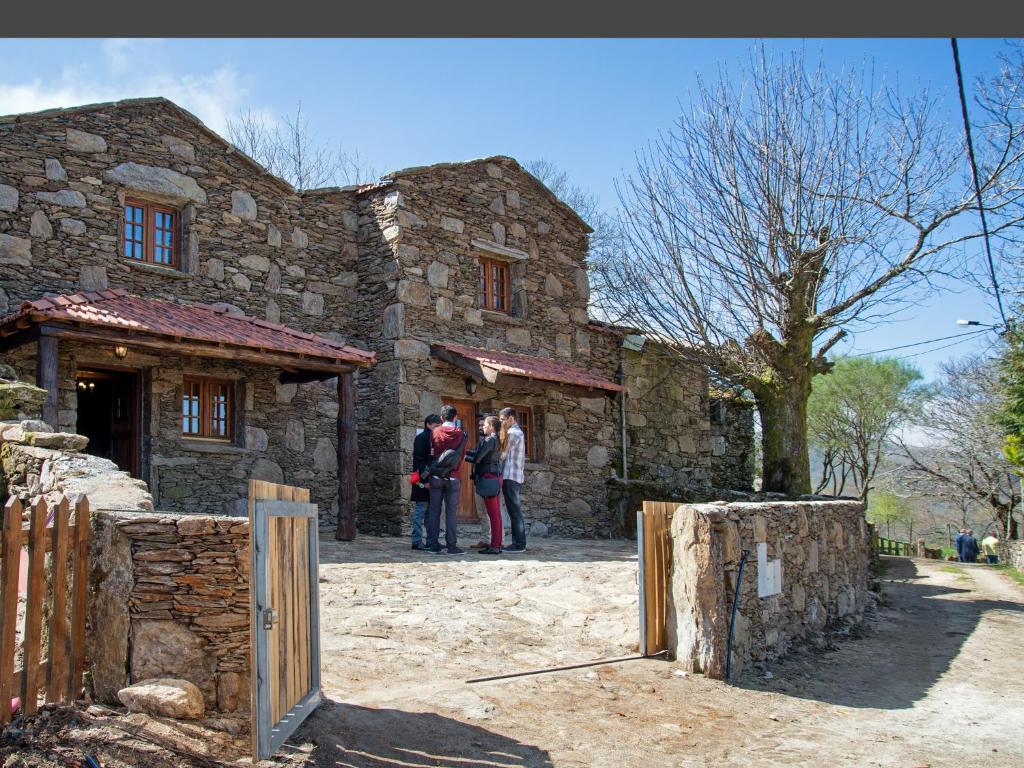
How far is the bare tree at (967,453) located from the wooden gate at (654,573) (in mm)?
21274

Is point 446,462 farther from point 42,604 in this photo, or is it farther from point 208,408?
point 42,604

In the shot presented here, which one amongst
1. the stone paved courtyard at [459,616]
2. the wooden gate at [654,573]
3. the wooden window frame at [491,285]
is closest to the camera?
the stone paved courtyard at [459,616]

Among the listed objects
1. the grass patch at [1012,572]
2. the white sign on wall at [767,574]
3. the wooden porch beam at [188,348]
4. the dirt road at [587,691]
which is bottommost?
the grass patch at [1012,572]

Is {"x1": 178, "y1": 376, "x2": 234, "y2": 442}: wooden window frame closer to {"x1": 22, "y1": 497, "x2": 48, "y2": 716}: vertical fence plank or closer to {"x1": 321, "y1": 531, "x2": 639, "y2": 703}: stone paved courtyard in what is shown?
{"x1": 321, "y1": 531, "x2": 639, "y2": 703}: stone paved courtyard

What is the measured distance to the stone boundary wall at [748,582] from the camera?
22.4 ft

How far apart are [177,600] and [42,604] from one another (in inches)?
23.5

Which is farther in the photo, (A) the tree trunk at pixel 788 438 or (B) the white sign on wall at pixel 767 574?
(A) the tree trunk at pixel 788 438

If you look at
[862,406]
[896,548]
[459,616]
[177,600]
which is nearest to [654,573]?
[459,616]

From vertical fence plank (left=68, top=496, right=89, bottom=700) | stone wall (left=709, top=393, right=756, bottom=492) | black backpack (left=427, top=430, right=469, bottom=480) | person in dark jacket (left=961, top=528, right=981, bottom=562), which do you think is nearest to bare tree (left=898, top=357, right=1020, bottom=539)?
person in dark jacket (left=961, top=528, right=981, bottom=562)

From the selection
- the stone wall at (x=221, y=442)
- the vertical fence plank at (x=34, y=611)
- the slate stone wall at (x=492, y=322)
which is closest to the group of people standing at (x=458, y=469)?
the slate stone wall at (x=492, y=322)

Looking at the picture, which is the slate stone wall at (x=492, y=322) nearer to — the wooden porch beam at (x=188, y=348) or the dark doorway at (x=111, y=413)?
the wooden porch beam at (x=188, y=348)

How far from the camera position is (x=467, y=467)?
46.8 ft

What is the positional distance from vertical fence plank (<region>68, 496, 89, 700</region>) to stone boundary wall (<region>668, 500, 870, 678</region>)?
4.06 m

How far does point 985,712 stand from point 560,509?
9.13 meters
